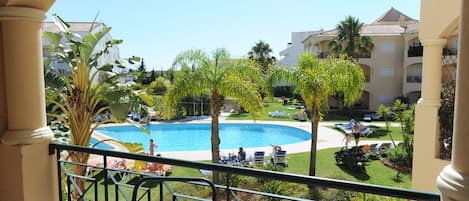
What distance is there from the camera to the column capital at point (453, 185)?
1.31 metres

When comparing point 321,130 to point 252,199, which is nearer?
point 252,199

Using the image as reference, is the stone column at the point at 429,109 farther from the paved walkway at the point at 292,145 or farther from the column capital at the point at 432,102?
the paved walkway at the point at 292,145

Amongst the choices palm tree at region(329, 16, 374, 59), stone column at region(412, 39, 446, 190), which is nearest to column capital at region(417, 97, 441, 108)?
stone column at region(412, 39, 446, 190)

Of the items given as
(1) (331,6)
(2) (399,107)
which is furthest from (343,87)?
(1) (331,6)

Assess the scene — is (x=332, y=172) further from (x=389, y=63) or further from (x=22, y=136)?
(x=389, y=63)

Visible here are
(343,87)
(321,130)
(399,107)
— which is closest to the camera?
(343,87)

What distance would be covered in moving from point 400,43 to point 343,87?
22957mm

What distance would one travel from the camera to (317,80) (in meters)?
12.0

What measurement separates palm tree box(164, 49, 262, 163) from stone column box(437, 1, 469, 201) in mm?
9570

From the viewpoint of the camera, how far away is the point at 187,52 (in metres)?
11.1

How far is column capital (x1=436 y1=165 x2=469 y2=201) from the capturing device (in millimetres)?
1312

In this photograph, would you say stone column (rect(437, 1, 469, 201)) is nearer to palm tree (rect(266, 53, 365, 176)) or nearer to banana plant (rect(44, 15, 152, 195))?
banana plant (rect(44, 15, 152, 195))

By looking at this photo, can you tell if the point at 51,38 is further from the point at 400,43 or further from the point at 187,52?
the point at 400,43

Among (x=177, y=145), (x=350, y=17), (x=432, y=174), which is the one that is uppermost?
(x=350, y=17)
